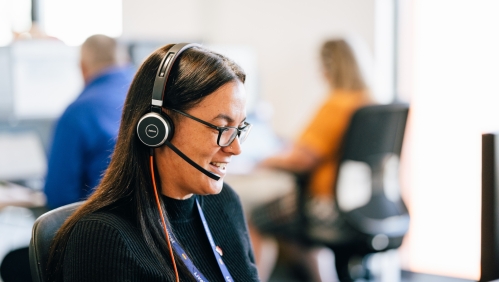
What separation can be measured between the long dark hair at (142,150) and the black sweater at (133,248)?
0.10ft

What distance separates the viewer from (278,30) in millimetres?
3643

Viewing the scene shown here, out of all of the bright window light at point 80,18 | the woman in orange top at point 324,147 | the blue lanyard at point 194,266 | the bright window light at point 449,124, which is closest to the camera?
the blue lanyard at point 194,266

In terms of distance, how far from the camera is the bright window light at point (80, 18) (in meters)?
4.35

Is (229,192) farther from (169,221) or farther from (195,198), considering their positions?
(169,221)

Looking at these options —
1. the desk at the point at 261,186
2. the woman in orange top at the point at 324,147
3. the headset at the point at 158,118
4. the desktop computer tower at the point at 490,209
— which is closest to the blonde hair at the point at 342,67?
the woman in orange top at the point at 324,147

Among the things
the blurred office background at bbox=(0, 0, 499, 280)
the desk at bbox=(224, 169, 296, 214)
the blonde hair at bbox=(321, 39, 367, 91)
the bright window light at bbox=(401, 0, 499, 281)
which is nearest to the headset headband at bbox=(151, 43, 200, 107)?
the blurred office background at bbox=(0, 0, 499, 280)

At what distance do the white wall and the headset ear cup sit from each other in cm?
234

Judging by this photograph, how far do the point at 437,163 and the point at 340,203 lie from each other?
0.91 metres

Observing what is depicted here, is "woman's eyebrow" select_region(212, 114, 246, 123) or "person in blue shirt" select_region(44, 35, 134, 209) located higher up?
"woman's eyebrow" select_region(212, 114, 246, 123)

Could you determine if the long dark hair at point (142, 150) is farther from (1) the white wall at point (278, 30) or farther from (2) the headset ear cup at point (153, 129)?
(1) the white wall at point (278, 30)

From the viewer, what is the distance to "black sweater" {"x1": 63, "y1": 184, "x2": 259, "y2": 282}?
1000 mm

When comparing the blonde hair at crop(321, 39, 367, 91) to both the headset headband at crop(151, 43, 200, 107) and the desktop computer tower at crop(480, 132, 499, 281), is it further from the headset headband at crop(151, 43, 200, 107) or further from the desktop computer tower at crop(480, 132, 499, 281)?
the headset headband at crop(151, 43, 200, 107)

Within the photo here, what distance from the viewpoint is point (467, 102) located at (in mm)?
3014

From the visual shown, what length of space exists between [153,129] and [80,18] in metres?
3.68
